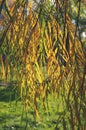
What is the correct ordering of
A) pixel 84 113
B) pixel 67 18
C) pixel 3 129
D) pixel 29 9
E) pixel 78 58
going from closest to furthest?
pixel 84 113 → pixel 78 58 → pixel 67 18 → pixel 29 9 → pixel 3 129

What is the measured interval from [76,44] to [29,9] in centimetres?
38

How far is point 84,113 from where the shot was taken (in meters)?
1.34

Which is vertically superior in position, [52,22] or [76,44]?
[52,22]

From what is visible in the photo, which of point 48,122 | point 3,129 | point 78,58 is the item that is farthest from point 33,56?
point 48,122

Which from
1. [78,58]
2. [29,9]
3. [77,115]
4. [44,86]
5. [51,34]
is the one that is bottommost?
[77,115]

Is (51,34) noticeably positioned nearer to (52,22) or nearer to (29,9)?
(52,22)

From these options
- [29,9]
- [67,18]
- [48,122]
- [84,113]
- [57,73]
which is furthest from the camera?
[48,122]

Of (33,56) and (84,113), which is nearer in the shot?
(84,113)

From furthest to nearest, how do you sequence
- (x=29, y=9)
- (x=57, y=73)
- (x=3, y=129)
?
(x=3, y=129)
(x=29, y=9)
(x=57, y=73)

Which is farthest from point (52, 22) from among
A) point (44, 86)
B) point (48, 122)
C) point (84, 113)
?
point (48, 122)

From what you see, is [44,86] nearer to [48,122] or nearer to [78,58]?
[78,58]

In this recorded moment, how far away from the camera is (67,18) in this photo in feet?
5.25

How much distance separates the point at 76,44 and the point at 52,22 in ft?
0.69

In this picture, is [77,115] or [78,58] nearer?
[77,115]
